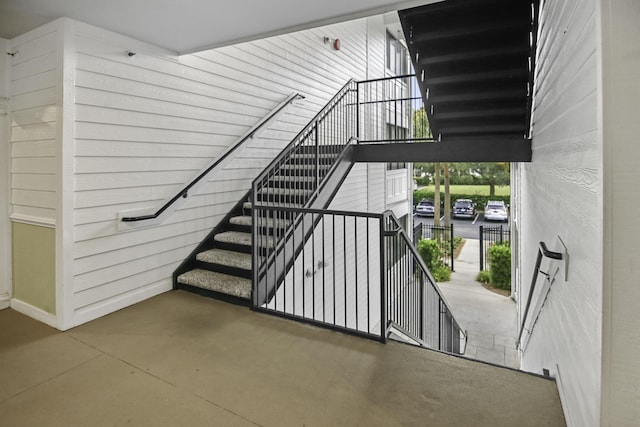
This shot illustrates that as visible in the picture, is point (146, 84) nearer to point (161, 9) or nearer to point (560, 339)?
point (161, 9)

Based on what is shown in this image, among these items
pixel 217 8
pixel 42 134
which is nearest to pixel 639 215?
pixel 217 8

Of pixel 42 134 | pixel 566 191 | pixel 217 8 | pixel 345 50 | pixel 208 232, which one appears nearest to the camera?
pixel 566 191

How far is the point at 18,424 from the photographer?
189 centimetres

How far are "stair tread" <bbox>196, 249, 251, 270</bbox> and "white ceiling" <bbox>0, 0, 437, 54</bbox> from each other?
2.14 m

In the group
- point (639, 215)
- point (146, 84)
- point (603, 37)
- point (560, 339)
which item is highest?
point (146, 84)

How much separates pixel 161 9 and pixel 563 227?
308 centimetres

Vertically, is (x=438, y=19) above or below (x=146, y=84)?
above

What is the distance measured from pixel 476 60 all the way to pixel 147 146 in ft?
11.3

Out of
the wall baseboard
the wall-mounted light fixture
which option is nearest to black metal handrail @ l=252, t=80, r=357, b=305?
the wall-mounted light fixture

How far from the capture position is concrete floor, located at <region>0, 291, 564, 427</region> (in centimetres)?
193

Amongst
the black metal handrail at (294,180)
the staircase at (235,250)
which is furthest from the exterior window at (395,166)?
the staircase at (235,250)

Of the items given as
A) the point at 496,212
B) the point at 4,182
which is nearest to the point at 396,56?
the point at 4,182

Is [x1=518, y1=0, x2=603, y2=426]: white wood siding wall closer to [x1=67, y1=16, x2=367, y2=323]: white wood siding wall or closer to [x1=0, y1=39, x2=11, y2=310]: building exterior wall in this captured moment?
[x1=67, y1=16, x2=367, y2=323]: white wood siding wall

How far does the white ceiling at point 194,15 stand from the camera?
259 centimetres
